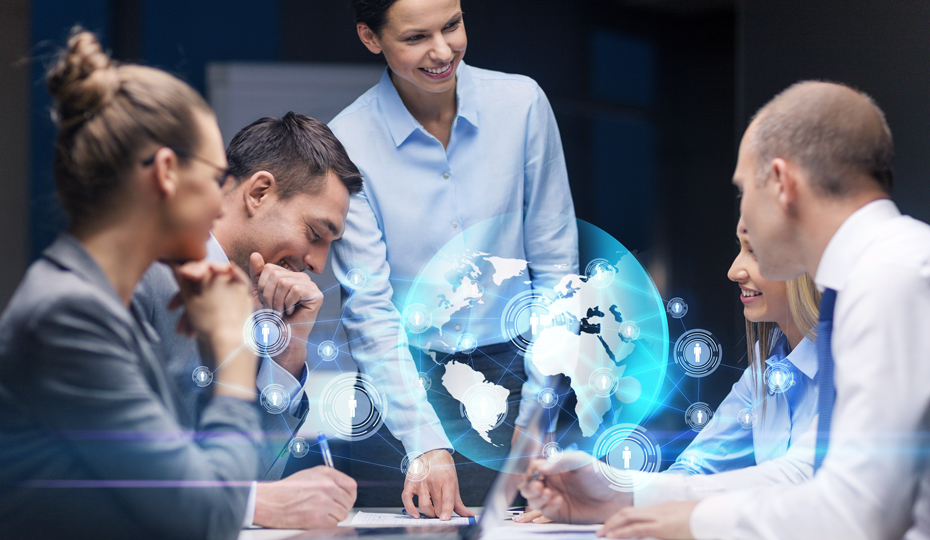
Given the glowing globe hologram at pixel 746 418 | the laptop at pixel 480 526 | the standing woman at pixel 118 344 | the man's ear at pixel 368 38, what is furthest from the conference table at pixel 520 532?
the man's ear at pixel 368 38

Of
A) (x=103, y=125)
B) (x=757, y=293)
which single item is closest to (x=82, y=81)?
(x=103, y=125)

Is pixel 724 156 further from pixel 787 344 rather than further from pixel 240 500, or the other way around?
pixel 240 500

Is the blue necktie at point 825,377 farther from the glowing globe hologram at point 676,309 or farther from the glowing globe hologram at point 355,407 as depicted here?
the glowing globe hologram at point 355,407

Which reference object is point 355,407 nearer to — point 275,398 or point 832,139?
point 275,398

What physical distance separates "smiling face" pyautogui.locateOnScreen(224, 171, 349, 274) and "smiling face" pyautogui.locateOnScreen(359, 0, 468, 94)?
408 mm

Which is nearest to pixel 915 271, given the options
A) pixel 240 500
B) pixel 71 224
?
pixel 240 500

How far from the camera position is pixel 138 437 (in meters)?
1.27

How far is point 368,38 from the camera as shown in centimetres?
230

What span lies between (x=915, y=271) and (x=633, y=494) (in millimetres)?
815

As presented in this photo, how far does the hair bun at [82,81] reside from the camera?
1333mm

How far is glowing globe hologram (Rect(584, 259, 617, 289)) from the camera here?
2240mm

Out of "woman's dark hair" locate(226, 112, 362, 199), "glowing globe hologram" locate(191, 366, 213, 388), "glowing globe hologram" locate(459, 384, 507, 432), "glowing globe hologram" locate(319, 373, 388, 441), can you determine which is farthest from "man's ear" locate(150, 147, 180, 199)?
"glowing globe hologram" locate(459, 384, 507, 432)

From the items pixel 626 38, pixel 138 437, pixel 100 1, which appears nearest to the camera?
pixel 138 437

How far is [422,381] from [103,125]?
3.81 feet
